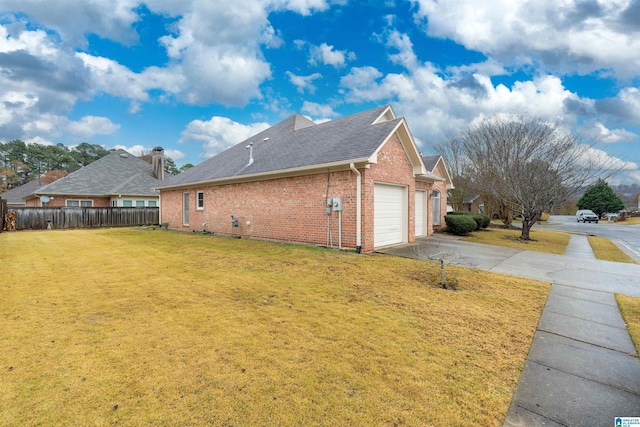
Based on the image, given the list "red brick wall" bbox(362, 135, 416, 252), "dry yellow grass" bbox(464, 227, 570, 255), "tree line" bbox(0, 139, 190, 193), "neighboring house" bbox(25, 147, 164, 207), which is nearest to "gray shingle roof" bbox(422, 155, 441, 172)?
"dry yellow grass" bbox(464, 227, 570, 255)

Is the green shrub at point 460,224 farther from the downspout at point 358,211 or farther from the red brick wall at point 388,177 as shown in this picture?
the downspout at point 358,211

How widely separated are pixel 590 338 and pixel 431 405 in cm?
289

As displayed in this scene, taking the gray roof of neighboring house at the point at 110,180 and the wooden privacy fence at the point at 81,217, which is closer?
the wooden privacy fence at the point at 81,217

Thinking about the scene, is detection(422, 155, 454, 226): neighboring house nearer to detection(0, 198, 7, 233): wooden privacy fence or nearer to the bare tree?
the bare tree

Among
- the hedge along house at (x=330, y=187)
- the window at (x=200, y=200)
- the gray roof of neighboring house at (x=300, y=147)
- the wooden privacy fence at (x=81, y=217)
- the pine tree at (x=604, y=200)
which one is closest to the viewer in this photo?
the hedge along house at (x=330, y=187)

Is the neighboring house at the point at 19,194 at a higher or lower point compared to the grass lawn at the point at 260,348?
higher

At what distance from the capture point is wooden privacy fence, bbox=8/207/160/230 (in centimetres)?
1786

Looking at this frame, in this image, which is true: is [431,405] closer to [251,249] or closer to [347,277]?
[347,277]

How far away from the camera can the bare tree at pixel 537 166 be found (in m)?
14.4

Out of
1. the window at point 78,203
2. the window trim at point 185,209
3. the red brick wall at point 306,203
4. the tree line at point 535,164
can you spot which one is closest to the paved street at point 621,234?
the tree line at point 535,164

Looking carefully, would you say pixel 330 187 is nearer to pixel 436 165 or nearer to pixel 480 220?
pixel 436 165

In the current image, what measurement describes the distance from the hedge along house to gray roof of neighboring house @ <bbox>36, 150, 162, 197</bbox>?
12653 millimetres

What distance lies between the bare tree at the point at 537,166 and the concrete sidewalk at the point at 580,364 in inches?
381

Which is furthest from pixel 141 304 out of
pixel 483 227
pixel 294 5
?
pixel 483 227
